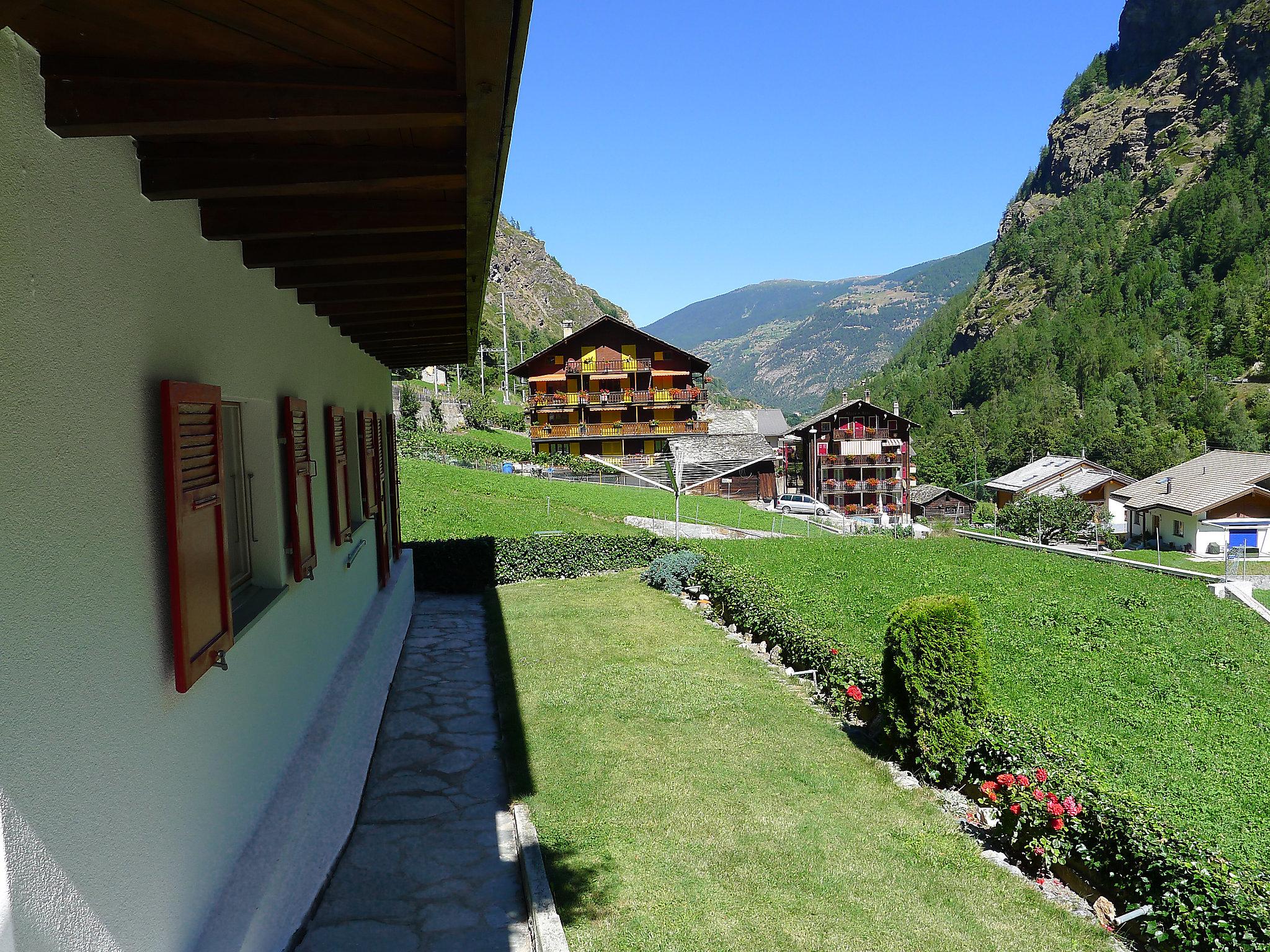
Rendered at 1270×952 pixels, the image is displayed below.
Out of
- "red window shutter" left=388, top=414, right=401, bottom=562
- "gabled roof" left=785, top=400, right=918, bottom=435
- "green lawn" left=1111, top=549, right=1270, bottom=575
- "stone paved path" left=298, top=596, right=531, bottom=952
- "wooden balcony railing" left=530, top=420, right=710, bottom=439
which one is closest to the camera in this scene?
"stone paved path" left=298, top=596, right=531, bottom=952

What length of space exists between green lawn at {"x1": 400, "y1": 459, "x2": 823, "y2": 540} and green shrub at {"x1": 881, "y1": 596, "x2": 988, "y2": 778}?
1309 cm

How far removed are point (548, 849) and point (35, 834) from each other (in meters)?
4.15

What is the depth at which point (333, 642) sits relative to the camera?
23.2ft

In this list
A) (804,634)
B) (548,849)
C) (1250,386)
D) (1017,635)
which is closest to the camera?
(548,849)

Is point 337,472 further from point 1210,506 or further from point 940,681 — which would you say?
point 1210,506

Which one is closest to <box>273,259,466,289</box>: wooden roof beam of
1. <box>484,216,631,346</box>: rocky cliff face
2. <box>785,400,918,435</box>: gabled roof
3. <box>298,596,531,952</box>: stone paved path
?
<box>298,596,531,952</box>: stone paved path

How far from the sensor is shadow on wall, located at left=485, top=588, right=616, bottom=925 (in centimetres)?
501

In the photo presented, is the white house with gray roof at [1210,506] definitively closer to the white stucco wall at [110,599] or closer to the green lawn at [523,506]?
the green lawn at [523,506]

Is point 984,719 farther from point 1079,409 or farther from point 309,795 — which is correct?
point 1079,409

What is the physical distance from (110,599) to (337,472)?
4.94m

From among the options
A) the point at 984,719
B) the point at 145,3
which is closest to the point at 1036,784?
the point at 984,719

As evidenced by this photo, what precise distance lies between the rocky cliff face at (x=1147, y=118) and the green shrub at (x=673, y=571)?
454 feet

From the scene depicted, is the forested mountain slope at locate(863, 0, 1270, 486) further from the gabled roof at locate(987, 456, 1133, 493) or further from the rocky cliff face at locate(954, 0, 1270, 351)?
the gabled roof at locate(987, 456, 1133, 493)

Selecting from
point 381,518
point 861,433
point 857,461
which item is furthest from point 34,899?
point 857,461
